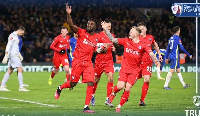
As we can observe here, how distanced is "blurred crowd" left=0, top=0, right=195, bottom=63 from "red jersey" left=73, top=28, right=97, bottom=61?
21.8m

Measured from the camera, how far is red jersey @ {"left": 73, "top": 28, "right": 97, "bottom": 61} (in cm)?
1166

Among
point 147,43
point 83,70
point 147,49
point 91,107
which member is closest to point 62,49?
point 147,43

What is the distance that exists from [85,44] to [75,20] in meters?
27.2

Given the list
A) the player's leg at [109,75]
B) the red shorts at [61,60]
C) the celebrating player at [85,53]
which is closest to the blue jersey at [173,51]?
the red shorts at [61,60]

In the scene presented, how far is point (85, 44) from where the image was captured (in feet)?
38.4

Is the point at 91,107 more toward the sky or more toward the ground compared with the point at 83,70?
more toward the ground

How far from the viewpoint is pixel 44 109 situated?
1188 centimetres

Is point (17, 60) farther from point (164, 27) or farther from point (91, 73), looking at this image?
point (164, 27)

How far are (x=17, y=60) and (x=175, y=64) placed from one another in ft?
20.7

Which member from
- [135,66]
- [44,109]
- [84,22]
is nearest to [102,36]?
[135,66]

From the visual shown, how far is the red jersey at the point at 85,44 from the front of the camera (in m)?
11.7

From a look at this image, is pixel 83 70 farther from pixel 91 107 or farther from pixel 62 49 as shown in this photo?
pixel 62 49

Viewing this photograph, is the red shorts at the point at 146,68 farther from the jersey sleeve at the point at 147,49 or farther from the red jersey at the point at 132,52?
the jersey sleeve at the point at 147,49

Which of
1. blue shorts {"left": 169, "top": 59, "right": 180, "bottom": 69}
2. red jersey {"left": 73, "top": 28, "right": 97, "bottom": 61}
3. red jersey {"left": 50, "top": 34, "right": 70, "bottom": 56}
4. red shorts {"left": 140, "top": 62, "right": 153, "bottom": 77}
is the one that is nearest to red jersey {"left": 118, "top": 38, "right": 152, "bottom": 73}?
red jersey {"left": 73, "top": 28, "right": 97, "bottom": 61}
